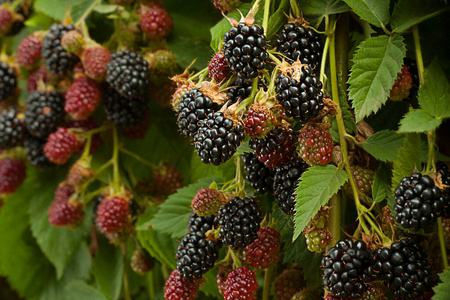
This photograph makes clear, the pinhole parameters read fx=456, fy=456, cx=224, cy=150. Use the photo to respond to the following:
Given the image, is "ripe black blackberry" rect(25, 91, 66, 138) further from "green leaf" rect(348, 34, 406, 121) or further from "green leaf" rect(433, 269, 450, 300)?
"green leaf" rect(433, 269, 450, 300)

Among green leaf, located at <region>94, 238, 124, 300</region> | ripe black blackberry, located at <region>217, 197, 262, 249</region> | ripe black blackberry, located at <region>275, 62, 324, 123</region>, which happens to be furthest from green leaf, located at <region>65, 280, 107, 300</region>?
ripe black blackberry, located at <region>275, 62, 324, 123</region>

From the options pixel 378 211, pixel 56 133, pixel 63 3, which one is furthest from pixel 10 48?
A: pixel 378 211

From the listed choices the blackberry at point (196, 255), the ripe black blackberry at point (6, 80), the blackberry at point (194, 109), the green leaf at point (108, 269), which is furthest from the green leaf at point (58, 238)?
the blackberry at point (194, 109)

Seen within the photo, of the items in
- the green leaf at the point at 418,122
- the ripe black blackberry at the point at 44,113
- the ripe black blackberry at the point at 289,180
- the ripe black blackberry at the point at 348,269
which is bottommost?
the ripe black blackberry at the point at 44,113

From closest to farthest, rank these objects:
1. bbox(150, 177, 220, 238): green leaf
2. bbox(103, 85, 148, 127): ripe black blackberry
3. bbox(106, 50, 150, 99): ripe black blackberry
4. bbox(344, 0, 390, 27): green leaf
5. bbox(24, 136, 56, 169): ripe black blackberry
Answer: bbox(344, 0, 390, 27): green leaf, bbox(150, 177, 220, 238): green leaf, bbox(106, 50, 150, 99): ripe black blackberry, bbox(103, 85, 148, 127): ripe black blackberry, bbox(24, 136, 56, 169): ripe black blackberry

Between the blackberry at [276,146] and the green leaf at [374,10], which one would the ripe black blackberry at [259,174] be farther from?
the green leaf at [374,10]

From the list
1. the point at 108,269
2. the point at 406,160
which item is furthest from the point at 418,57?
the point at 108,269

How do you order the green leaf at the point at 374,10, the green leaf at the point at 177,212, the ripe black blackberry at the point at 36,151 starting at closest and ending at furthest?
the green leaf at the point at 374,10, the green leaf at the point at 177,212, the ripe black blackberry at the point at 36,151
